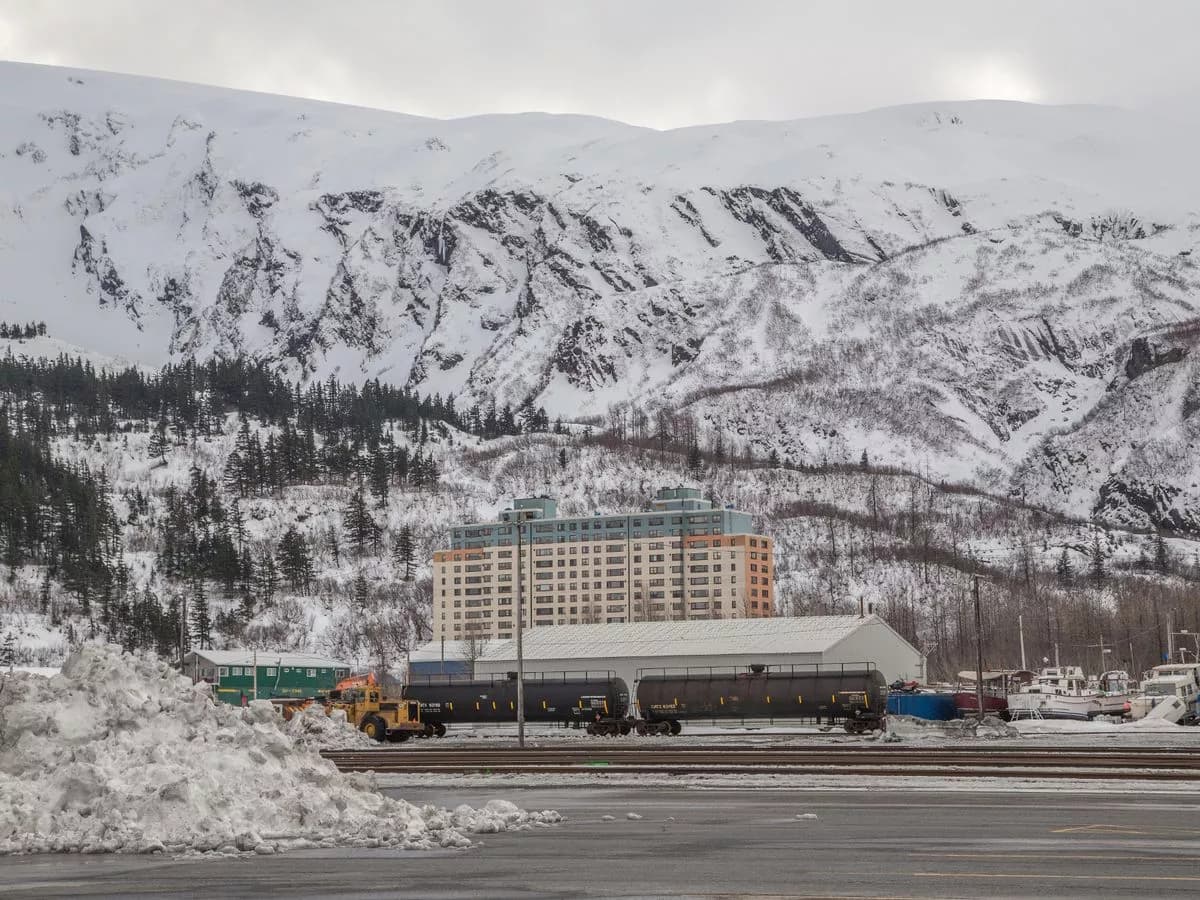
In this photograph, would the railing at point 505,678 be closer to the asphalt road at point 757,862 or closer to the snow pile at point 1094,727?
the snow pile at point 1094,727

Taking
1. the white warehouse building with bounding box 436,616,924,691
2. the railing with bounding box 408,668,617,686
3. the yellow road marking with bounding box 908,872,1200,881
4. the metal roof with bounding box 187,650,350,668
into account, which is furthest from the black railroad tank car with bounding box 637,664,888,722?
the metal roof with bounding box 187,650,350,668

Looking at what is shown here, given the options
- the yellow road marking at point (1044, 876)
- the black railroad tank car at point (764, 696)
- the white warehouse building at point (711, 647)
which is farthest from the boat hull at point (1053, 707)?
the yellow road marking at point (1044, 876)

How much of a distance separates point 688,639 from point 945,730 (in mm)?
65748

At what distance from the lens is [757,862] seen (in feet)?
78.3

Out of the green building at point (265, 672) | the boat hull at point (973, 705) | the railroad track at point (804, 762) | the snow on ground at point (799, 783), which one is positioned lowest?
the snow on ground at point (799, 783)

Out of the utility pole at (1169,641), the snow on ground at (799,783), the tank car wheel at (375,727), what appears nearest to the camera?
the snow on ground at (799,783)

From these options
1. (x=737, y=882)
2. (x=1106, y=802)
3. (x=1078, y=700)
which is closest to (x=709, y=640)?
(x=1078, y=700)

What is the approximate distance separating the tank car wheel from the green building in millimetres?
93557

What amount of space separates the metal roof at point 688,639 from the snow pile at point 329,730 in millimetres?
60331

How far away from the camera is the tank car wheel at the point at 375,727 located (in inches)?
2943

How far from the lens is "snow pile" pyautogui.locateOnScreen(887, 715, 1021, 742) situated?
66188mm

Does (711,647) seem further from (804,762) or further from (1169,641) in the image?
(804,762)

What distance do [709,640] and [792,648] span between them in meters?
9.33

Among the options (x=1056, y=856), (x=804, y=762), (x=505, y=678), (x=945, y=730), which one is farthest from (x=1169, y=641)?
(x=1056, y=856)
